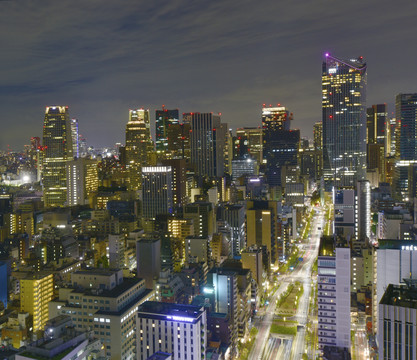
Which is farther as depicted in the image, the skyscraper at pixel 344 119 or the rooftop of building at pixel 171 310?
the skyscraper at pixel 344 119

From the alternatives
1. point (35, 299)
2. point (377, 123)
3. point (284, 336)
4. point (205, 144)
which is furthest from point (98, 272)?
point (377, 123)

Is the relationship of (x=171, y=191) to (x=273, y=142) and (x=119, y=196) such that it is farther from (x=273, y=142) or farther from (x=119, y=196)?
(x=273, y=142)

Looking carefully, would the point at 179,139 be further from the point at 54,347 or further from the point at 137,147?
the point at 54,347

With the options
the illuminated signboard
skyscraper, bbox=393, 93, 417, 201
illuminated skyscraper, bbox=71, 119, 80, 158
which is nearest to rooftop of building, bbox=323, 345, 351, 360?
the illuminated signboard

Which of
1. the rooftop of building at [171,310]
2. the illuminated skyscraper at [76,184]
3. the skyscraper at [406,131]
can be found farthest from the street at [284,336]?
the skyscraper at [406,131]

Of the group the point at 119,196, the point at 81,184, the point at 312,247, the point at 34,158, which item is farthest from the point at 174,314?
the point at 34,158

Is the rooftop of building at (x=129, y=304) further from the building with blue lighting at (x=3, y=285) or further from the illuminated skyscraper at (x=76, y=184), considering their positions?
the illuminated skyscraper at (x=76, y=184)

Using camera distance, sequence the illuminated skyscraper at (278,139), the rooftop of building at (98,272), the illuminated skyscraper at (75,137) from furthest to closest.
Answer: the illuminated skyscraper at (278,139)
the illuminated skyscraper at (75,137)
the rooftop of building at (98,272)

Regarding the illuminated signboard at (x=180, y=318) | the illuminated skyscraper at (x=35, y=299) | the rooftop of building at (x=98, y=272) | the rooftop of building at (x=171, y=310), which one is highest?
the rooftop of building at (x=98, y=272)
